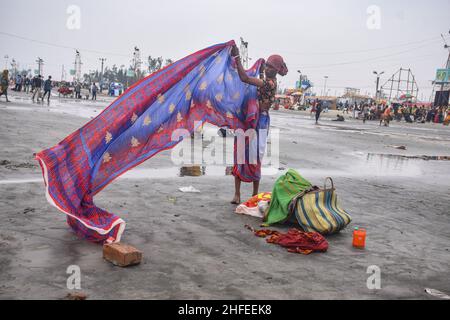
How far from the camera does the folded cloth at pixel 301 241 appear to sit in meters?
3.95

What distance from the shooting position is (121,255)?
3213 millimetres

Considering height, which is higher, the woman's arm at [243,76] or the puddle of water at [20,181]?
the woman's arm at [243,76]

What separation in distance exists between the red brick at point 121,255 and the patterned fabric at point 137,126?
31cm

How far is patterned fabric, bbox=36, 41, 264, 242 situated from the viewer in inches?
149

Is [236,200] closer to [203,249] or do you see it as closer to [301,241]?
[301,241]

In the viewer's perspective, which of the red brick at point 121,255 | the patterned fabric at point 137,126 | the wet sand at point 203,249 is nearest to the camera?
the wet sand at point 203,249

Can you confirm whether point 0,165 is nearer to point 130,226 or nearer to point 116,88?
point 130,226

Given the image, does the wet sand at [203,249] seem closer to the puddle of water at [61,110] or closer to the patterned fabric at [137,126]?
the patterned fabric at [137,126]

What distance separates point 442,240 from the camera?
15.4 ft

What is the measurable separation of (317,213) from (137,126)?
2.11 m

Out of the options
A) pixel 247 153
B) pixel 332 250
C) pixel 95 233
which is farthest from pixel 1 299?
pixel 247 153

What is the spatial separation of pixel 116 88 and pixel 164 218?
71.6 m

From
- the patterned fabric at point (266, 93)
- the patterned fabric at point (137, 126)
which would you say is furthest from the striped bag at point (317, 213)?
the patterned fabric at point (266, 93)

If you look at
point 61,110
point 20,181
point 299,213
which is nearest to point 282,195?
point 299,213
